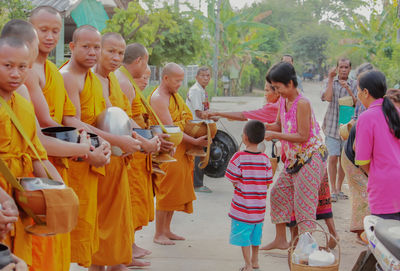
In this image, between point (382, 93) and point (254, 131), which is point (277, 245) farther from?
point (382, 93)

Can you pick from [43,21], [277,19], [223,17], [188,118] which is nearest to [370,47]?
[223,17]

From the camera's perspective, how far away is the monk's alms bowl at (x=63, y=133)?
3732 millimetres

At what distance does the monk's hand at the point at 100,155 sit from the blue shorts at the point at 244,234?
5.62 feet

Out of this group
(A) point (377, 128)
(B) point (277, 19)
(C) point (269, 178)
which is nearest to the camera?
(A) point (377, 128)

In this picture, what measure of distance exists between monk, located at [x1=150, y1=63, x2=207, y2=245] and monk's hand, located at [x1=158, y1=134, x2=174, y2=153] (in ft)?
2.59

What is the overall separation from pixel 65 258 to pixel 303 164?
2.55m

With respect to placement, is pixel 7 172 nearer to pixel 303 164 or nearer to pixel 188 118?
pixel 303 164

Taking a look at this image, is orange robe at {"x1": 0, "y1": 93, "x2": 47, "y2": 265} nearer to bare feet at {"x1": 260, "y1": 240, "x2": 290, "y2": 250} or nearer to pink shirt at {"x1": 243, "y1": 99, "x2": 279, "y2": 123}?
bare feet at {"x1": 260, "y1": 240, "x2": 290, "y2": 250}

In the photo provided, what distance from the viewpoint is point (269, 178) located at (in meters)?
5.30

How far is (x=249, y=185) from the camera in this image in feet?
17.1

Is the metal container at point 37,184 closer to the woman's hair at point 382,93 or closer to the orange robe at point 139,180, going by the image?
the orange robe at point 139,180

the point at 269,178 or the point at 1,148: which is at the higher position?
the point at 1,148

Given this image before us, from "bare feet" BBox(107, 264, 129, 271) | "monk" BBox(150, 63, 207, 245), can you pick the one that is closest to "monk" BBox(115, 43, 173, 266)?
"bare feet" BBox(107, 264, 129, 271)

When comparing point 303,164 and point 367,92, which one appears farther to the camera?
point 303,164
